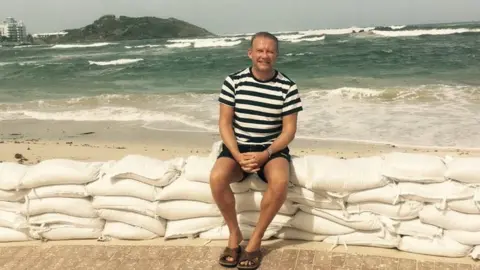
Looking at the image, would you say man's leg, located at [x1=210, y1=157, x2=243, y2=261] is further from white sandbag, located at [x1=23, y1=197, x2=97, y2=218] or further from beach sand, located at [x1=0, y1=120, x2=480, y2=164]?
beach sand, located at [x1=0, y1=120, x2=480, y2=164]

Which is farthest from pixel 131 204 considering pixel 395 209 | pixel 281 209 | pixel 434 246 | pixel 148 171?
pixel 434 246

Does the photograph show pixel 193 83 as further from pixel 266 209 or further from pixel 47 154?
pixel 266 209

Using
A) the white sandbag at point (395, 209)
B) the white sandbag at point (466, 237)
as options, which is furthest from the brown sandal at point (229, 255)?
the white sandbag at point (466, 237)

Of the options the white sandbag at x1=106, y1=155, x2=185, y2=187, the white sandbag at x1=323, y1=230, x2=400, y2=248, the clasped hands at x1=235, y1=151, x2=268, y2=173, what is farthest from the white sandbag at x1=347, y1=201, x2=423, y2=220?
the white sandbag at x1=106, y1=155, x2=185, y2=187

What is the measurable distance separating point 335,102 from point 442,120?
3247 mm

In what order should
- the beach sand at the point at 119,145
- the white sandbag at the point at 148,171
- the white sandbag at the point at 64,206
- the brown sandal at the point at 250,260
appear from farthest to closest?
the beach sand at the point at 119,145 < the white sandbag at the point at 64,206 < the white sandbag at the point at 148,171 < the brown sandal at the point at 250,260

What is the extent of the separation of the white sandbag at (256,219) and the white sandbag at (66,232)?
982 millimetres

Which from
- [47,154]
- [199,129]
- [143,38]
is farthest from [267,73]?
[143,38]

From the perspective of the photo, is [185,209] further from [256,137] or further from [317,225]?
[317,225]

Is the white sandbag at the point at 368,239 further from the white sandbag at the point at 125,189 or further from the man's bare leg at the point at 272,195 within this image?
the white sandbag at the point at 125,189

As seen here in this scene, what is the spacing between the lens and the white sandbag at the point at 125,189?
3209 millimetres

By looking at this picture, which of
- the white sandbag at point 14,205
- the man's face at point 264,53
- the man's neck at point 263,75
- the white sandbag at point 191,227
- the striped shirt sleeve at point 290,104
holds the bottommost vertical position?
the white sandbag at point 191,227

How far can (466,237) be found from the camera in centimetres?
290

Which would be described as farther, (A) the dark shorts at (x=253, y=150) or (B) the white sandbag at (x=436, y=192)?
(A) the dark shorts at (x=253, y=150)
